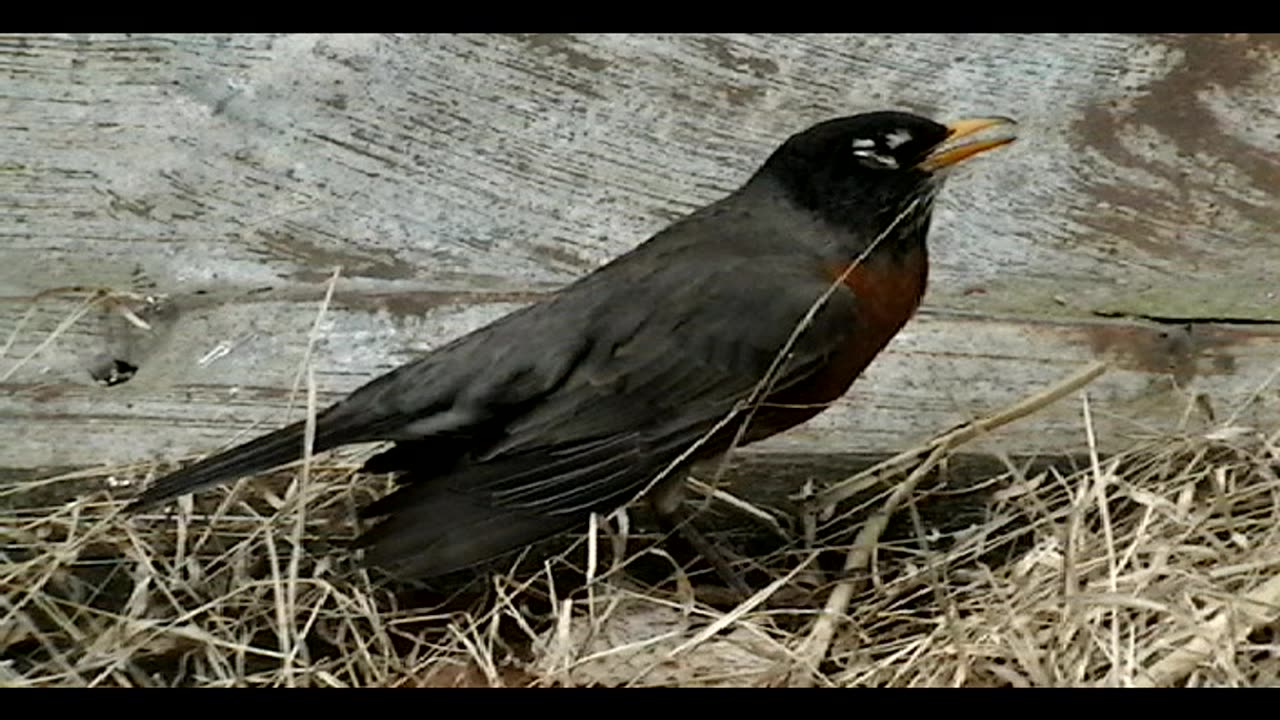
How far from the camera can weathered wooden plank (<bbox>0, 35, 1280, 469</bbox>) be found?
3.56m

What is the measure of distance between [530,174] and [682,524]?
143 cm

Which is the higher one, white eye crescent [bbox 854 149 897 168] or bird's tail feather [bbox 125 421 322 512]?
white eye crescent [bbox 854 149 897 168]

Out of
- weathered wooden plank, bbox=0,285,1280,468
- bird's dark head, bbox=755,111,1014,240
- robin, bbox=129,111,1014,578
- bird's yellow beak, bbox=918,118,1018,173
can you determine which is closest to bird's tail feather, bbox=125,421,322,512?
robin, bbox=129,111,1014,578

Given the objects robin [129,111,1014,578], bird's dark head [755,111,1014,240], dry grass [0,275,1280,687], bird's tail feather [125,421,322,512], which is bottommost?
dry grass [0,275,1280,687]

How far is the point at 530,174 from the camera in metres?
4.24

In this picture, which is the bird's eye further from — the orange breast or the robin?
the orange breast

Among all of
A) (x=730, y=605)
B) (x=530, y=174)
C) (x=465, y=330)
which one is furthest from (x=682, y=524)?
(x=530, y=174)

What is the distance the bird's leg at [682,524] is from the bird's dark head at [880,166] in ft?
1.49

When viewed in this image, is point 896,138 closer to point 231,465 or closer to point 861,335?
point 861,335

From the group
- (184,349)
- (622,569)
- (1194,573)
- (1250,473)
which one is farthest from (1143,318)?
(184,349)

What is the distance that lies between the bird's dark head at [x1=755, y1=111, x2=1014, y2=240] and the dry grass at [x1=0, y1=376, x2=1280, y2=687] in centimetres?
42

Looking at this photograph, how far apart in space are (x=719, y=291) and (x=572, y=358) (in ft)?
0.77

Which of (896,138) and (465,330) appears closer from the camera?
(896,138)

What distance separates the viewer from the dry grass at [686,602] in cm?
264
